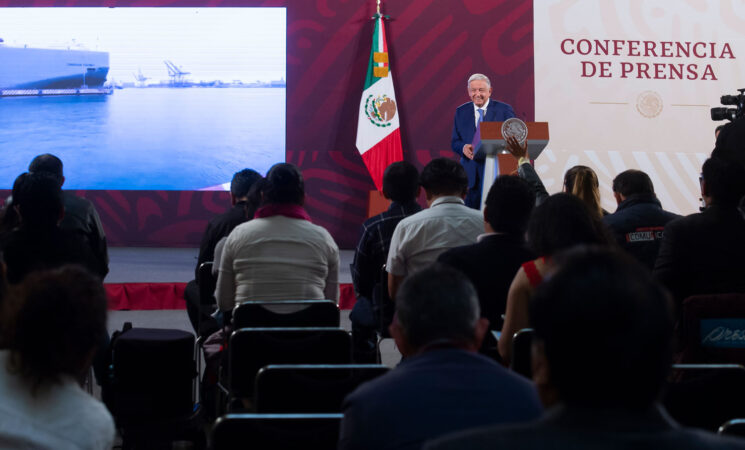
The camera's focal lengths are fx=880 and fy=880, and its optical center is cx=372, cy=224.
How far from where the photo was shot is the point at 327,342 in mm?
2719

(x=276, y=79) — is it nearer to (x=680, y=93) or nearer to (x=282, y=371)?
(x=680, y=93)

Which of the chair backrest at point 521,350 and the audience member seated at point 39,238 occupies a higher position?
the audience member seated at point 39,238

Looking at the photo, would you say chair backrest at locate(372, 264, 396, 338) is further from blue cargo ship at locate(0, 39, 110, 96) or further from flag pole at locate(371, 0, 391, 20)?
blue cargo ship at locate(0, 39, 110, 96)

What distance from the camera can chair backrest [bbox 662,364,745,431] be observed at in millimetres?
1982

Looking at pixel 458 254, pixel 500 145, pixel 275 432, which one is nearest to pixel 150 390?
pixel 458 254

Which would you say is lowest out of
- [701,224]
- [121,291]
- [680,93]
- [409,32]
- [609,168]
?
[121,291]

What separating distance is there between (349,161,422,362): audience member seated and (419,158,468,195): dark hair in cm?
22

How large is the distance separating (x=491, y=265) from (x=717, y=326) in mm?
717

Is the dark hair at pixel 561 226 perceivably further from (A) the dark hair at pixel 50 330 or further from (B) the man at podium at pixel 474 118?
(B) the man at podium at pixel 474 118

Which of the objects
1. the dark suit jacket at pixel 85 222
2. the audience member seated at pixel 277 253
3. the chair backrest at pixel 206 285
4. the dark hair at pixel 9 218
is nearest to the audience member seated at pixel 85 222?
the dark suit jacket at pixel 85 222

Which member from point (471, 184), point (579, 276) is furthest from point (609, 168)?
point (579, 276)

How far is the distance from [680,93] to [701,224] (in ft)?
18.5

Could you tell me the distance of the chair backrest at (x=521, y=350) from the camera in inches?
89.7

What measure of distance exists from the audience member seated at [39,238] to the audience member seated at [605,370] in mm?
2629
